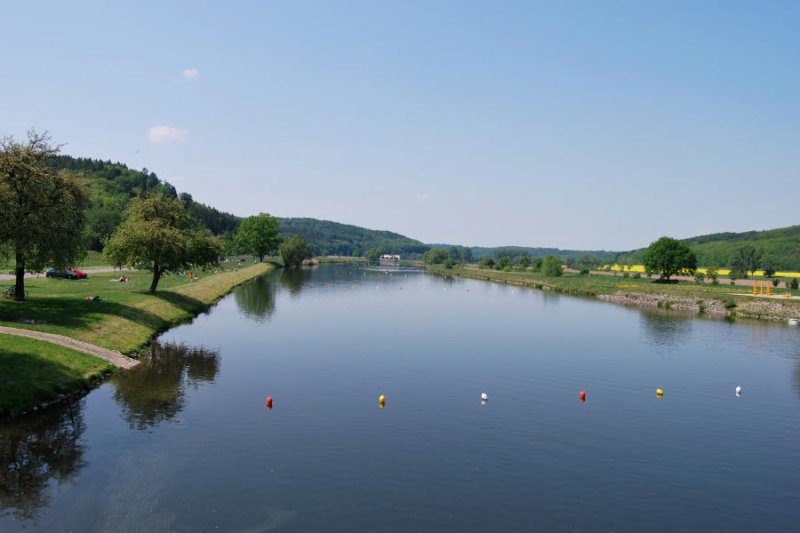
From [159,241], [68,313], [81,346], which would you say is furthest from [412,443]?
[159,241]

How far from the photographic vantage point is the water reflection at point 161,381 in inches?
1275

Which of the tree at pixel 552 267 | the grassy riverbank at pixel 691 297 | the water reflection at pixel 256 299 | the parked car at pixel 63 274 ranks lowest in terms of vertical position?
the water reflection at pixel 256 299

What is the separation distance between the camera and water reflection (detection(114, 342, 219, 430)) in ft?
106

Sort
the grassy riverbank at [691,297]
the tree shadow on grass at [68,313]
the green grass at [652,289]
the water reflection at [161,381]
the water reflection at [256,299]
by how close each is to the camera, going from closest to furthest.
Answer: the water reflection at [161,381]
the tree shadow on grass at [68,313]
the water reflection at [256,299]
the grassy riverbank at [691,297]
the green grass at [652,289]

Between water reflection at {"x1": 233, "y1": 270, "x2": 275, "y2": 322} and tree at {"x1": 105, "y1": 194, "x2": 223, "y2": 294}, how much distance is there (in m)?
9.80

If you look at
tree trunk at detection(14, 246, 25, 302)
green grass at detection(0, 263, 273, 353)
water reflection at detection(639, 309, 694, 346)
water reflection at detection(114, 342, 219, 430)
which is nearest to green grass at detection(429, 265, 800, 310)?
water reflection at detection(639, 309, 694, 346)

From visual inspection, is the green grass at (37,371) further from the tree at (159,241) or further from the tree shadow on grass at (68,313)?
the tree at (159,241)

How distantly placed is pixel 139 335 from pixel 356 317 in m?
31.9

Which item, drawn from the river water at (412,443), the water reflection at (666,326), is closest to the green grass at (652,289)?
the water reflection at (666,326)

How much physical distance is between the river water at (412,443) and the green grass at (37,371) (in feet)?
5.46

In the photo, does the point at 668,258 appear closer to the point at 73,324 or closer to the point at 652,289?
the point at 652,289

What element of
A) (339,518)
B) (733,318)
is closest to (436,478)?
(339,518)

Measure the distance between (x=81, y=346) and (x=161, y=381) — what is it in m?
7.22

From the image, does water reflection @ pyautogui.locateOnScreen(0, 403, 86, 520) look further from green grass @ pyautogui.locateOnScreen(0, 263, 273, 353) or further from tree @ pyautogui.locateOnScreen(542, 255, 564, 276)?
tree @ pyautogui.locateOnScreen(542, 255, 564, 276)
